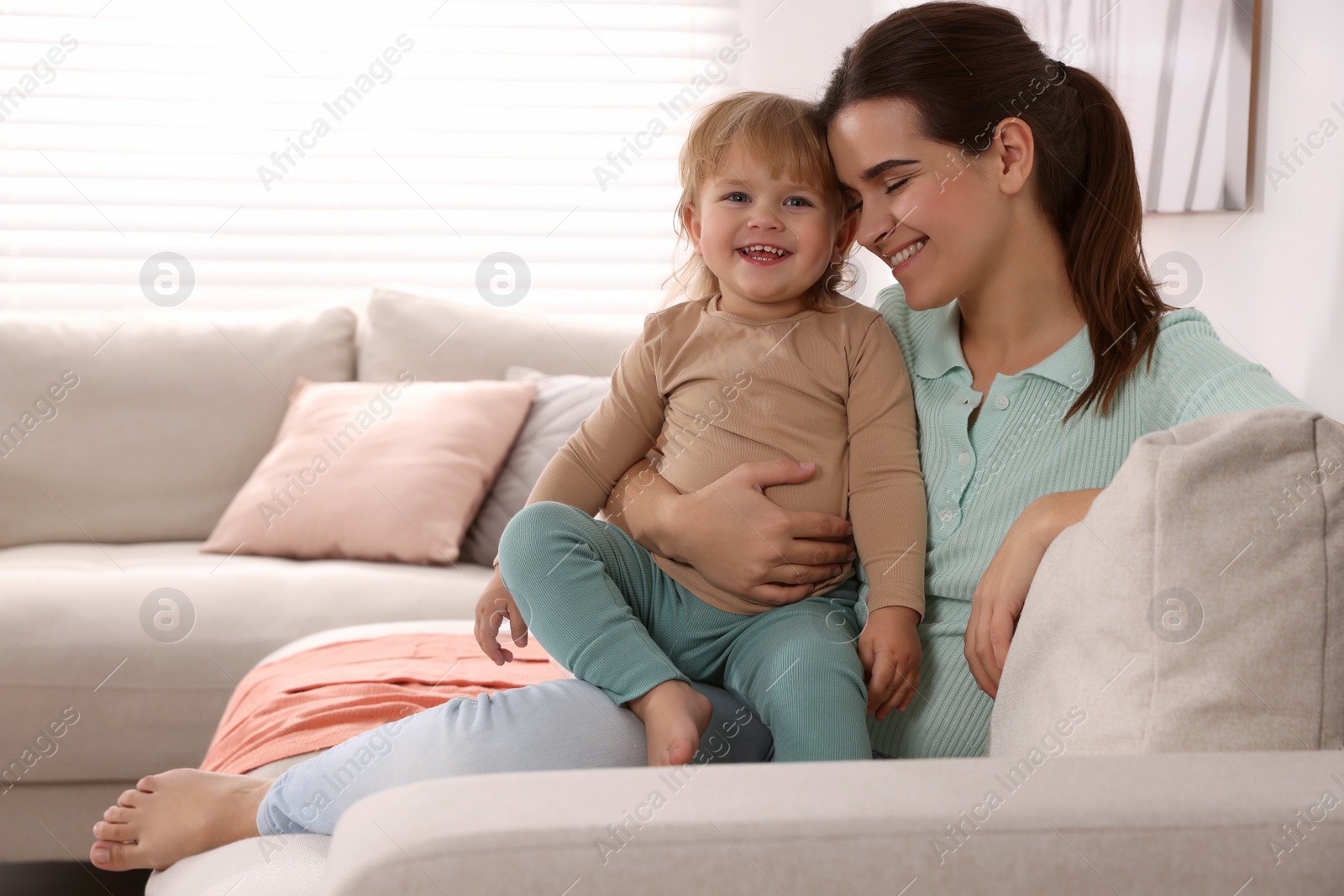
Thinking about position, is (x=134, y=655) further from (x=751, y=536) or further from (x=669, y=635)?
(x=751, y=536)

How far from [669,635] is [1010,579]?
40cm

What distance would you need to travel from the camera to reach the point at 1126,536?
2.43ft

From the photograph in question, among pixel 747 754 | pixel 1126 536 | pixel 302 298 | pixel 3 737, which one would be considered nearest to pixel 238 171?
pixel 302 298

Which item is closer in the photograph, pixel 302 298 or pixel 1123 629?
pixel 1123 629

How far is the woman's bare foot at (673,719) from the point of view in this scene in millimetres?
932

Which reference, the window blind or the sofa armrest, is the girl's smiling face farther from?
the window blind

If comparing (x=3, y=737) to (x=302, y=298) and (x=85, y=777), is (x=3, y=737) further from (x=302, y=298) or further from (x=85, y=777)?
(x=302, y=298)

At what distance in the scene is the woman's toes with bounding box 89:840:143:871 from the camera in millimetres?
1146

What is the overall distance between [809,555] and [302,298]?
2.33 m

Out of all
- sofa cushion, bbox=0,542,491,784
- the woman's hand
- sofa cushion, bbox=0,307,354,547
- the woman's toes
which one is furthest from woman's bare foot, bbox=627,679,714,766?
sofa cushion, bbox=0,307,354,547

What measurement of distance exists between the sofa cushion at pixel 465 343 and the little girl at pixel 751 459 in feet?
4.00

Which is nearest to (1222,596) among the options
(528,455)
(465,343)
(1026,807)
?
(1026,807)

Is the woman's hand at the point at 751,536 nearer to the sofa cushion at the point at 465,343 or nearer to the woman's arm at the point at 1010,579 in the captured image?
the woman's arm at the point at 1010,579

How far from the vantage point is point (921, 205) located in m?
1.16
